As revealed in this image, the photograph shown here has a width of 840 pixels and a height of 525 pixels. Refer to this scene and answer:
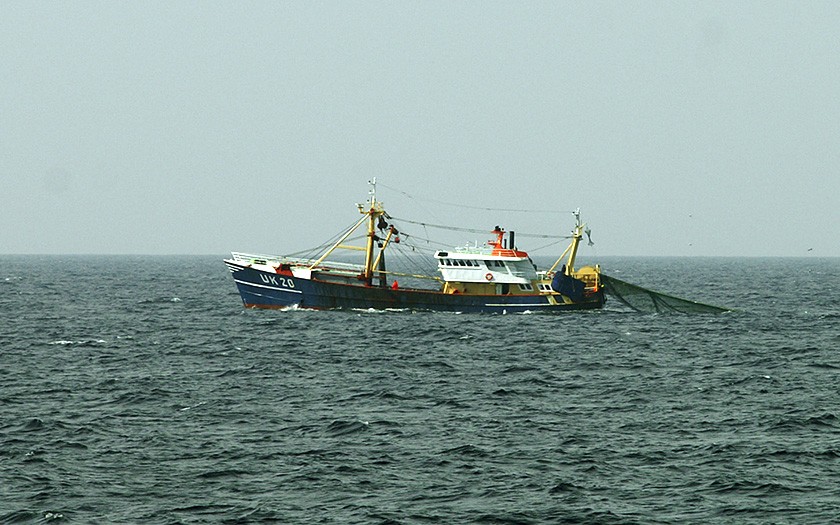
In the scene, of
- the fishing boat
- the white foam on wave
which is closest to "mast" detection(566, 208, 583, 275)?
the fishing boat

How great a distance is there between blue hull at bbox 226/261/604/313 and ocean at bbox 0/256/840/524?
10036mm

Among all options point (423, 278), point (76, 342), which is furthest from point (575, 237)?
point (76, 342)

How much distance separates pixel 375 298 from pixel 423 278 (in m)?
4.09

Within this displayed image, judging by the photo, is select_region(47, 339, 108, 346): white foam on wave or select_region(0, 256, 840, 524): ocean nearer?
select_region(0, 256, 840, 524): ocean

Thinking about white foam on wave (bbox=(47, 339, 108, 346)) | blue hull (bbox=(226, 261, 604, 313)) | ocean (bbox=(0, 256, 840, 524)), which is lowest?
ocean (bbox=(0, 256, 840, 524))

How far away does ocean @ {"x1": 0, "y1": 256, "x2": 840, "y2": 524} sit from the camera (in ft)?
77.5

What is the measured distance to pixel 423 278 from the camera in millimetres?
70875

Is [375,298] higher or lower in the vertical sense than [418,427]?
higher

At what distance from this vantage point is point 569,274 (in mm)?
75938

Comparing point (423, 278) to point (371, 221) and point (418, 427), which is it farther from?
point (418, 427)

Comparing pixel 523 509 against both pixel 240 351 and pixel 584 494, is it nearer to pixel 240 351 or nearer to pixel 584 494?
pixel 584 494

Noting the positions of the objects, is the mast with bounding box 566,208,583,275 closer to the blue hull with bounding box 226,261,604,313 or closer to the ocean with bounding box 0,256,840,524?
the blue hull with bounding box 226,261,604,313

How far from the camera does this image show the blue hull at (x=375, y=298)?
2822 inches

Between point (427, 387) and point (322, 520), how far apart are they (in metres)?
18.0
